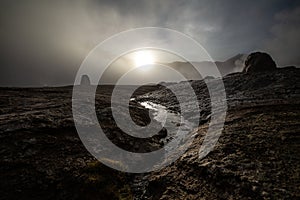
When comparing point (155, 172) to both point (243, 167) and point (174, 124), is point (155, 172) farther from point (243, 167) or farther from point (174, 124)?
point (174, 124)

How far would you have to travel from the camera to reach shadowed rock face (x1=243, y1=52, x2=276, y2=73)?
70750 millimetres

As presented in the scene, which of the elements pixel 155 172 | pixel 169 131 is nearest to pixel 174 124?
pixel 169 131

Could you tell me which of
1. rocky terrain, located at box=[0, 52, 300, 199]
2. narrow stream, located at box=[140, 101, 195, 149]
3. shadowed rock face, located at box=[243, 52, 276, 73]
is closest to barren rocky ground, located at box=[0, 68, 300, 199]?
rocky terrain, located at box=[0, 52, 300, 199]

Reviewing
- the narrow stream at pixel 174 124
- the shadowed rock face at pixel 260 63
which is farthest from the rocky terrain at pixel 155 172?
the shadowed rock face at pixel 260 63

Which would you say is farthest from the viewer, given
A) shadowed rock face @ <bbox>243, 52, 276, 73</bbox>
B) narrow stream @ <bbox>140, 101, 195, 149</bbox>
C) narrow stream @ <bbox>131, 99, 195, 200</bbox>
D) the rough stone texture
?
shadowed rock face @ <bbox>243, 52, 276, 73</bbox>

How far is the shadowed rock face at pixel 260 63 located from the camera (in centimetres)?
7075

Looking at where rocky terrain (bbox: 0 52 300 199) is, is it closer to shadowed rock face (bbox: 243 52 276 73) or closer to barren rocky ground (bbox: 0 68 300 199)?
barren rocky ground (bbox: 0 68 300 199)

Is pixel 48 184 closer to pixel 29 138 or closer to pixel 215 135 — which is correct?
pixel 29 138

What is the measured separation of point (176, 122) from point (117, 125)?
9.16 m

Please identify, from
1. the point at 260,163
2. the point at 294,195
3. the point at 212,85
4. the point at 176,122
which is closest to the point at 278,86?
the point at 212,85

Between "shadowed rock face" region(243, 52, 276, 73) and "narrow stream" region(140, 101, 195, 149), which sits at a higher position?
"shadowed rock face" region(243, 52, 276, 73)

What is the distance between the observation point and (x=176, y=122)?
26.8 meters

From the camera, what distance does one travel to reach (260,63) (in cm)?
7206

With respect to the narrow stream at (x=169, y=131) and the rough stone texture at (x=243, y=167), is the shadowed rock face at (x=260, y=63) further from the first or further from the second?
the rough stone texture at (x=243, y=167)
